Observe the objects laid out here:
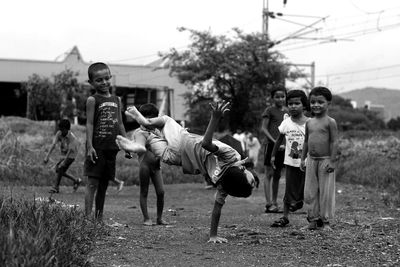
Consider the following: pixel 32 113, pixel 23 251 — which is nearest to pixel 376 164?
pixel 23 251

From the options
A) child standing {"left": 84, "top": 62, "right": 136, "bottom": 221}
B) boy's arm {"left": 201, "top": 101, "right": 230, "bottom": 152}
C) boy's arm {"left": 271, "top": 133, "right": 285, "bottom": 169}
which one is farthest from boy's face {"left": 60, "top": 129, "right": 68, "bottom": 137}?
boy's arm {"left": 201, "top": 101, "right": 230, "bottom": 152}

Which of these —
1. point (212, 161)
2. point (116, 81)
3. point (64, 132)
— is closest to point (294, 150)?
point (212, 161)

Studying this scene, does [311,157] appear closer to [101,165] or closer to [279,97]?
[279,97]

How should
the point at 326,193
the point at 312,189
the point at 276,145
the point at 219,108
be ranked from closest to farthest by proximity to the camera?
the point at 219,108, the point at 326,193, the point at 312,189, the point at 276,145

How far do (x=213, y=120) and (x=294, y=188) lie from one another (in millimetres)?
2484

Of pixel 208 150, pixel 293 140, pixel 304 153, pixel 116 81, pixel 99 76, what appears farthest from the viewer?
pixel 116 81

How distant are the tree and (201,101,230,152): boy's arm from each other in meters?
22.3

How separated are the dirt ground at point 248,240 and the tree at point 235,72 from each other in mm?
19001

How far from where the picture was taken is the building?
49750 mm

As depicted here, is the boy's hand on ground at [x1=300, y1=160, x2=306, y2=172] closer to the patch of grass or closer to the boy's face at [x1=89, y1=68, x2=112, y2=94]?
the boy's face at [x1=89, y1=68, x2=112, y2=94]

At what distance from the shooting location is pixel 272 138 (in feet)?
29.1

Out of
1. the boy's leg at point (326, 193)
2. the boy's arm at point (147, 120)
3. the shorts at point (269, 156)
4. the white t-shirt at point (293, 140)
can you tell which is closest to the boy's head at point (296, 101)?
the white t-shirt at point (293, 140)

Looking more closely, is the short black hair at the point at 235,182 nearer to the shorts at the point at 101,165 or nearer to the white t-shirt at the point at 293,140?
the shorts at the point at 101,165

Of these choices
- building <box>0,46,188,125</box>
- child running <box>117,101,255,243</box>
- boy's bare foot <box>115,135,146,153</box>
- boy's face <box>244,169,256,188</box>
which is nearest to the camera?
boy's bare foot <box>115,135,146,153</box>
